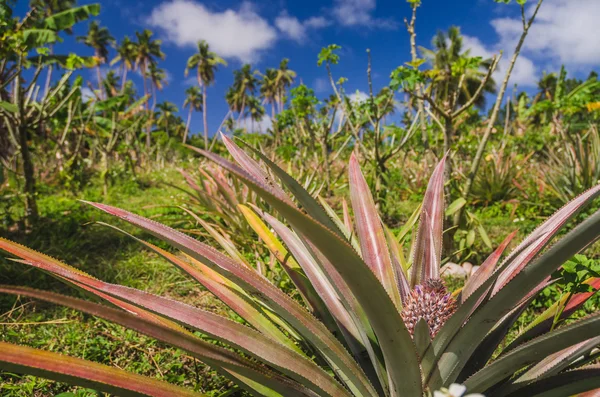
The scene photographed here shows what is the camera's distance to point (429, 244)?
3.62 feet

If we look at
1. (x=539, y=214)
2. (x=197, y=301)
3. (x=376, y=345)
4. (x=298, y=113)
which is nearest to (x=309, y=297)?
(x=376, y=345)

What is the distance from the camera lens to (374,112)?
12.8 feet

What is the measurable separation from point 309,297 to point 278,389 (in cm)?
44

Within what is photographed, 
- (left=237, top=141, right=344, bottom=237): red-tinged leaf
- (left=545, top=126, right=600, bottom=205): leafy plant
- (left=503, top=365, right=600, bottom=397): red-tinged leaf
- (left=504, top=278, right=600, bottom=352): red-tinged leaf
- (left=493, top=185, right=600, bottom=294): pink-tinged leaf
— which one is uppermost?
(left=545, top=126, right=600, bottom=205): leafy plant

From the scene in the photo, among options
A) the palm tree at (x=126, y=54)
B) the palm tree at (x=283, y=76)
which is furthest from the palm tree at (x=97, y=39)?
the palm tree at (x=283, y=76)

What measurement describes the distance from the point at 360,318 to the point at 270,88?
4924 centimetres

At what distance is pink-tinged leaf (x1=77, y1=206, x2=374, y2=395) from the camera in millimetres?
897

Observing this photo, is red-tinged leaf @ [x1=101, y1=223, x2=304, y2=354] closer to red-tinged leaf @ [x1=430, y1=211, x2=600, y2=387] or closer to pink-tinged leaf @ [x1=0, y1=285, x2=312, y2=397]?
pink-tinged leaf @ [x1=0, y1=285, x2=312, y2=397]

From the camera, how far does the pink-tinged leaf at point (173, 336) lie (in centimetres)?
54

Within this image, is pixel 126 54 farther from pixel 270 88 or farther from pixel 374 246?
pixel 374 246

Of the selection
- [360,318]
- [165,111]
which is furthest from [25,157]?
[165,111]

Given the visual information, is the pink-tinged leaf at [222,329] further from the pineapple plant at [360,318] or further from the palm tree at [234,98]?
the palm tree at [234,98]

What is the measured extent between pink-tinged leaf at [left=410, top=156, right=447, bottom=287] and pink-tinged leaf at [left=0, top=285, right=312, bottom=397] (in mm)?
488

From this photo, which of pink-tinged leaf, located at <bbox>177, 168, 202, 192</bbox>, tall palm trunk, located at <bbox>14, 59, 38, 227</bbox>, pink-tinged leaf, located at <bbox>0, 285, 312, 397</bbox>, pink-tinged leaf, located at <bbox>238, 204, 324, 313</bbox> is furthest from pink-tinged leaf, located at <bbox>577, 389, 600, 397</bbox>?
tall palm trunk, located at <bbox>14, 59, 38, 227</bbox>
